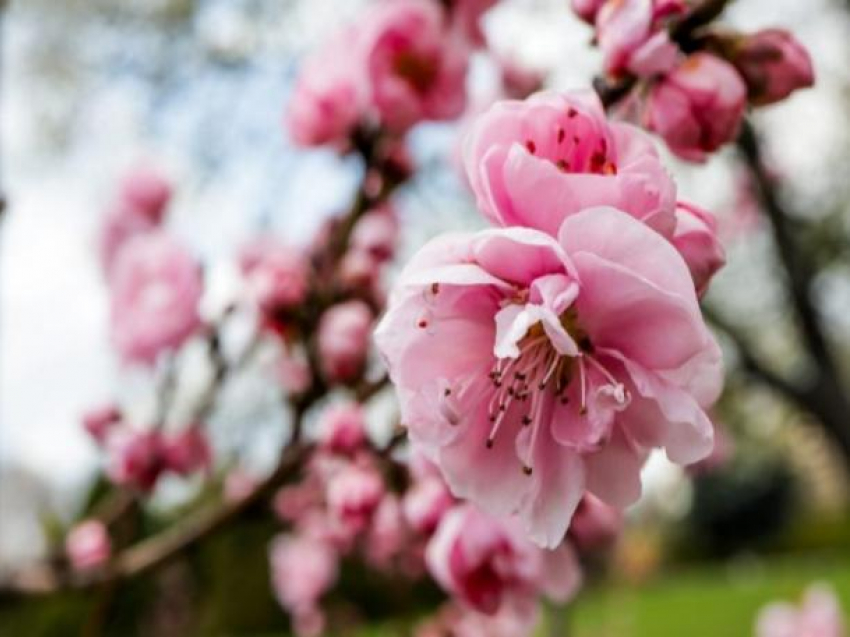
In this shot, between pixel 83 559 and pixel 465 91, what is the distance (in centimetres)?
80

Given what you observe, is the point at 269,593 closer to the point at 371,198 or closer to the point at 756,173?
the point at 756,173

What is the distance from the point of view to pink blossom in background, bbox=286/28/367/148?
3.37ft

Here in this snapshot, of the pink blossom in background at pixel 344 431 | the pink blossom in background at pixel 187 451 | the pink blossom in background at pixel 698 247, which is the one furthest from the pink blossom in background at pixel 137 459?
the pink blossom in background at pixel 698 247

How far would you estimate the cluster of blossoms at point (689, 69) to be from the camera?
62 cm

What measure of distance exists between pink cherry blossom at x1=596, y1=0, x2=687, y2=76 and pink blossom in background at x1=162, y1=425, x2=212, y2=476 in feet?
2.44

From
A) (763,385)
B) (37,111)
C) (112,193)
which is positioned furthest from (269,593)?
(112,193)

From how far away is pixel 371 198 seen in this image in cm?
109

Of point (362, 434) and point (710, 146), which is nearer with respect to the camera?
point (710, 146)

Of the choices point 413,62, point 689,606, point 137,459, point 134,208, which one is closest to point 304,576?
point 134,208

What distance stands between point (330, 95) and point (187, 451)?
0.45 m

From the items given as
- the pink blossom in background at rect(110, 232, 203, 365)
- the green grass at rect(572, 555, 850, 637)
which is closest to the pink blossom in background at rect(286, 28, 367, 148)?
the pink blossom in background at rect(110, 232, 203, 365)

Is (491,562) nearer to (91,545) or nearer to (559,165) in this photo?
(559,165)

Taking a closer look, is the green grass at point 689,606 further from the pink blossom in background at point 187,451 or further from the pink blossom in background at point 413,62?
the pink blossom in background at point 413,62

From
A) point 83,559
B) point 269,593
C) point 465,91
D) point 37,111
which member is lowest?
point 269,593
